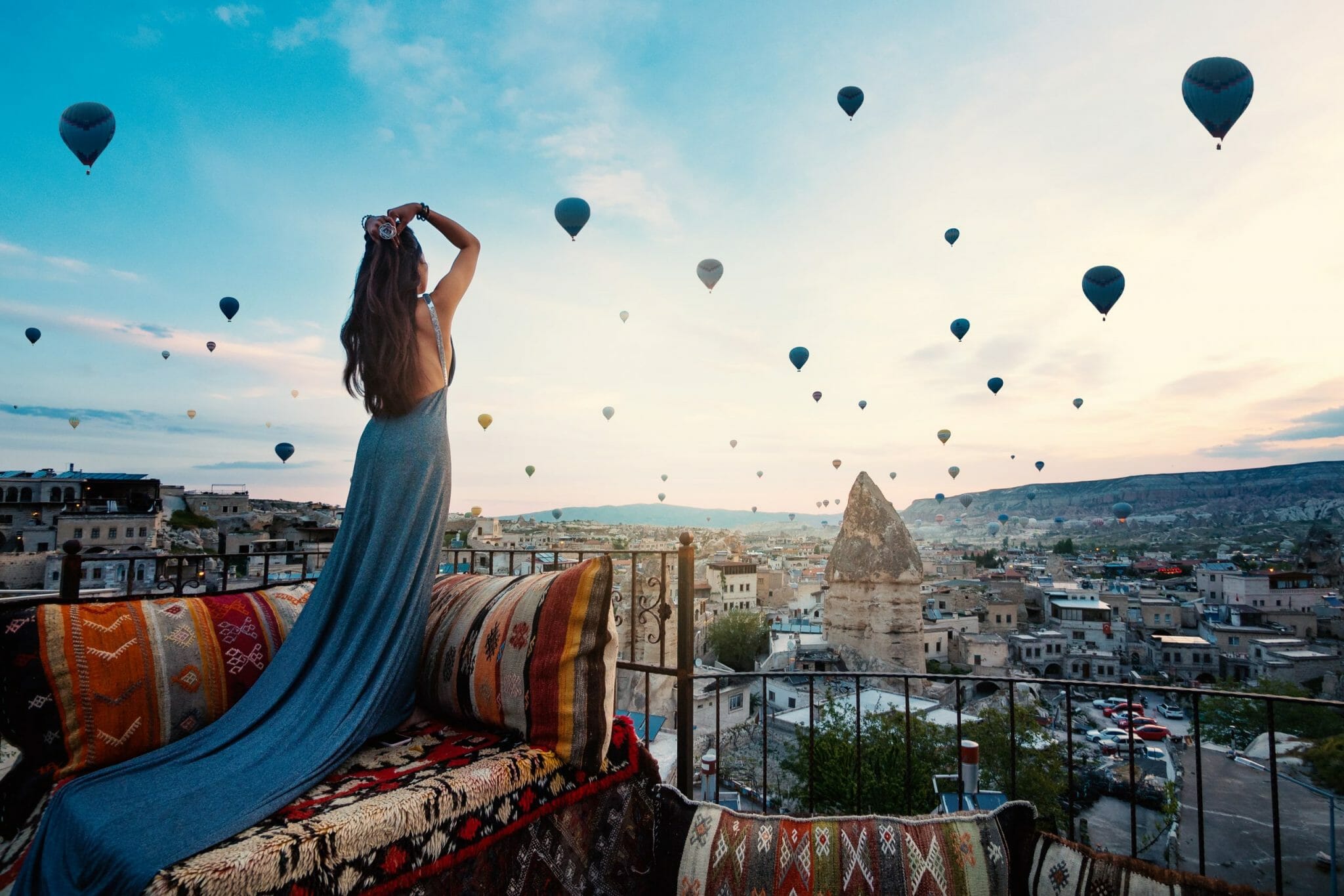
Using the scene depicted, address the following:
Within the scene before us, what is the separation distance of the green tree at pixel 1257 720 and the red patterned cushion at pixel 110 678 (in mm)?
23841

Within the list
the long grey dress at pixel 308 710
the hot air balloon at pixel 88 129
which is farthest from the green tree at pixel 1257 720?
the hot air balloon at pixel 88 129

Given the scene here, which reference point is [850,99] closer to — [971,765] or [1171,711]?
[971,765]

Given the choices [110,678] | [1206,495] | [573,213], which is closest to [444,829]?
[110,678]

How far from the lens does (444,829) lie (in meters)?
1.33

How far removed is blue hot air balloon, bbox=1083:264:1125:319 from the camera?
980 centimetres

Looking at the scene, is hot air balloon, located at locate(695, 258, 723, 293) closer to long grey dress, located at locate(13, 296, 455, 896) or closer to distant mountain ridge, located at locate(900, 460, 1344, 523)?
long grey dress, located at locate(13, 296, 455, 896)

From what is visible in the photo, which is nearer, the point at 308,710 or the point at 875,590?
the point at 308,710

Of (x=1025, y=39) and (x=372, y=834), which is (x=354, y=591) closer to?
(x=372, y=834)

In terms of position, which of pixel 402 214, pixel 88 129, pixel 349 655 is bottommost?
pixel 349 655

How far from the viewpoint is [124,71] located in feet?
17.1

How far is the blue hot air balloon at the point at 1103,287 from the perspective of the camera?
386 inches

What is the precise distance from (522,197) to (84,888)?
644cm

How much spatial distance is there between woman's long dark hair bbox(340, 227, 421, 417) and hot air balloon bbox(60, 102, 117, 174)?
362 inches

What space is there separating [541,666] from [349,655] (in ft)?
1.65
